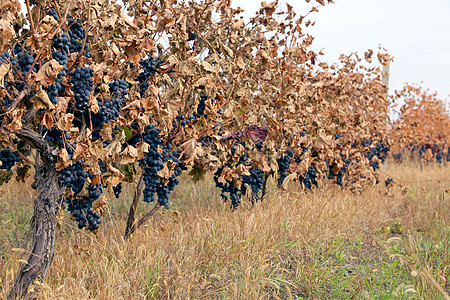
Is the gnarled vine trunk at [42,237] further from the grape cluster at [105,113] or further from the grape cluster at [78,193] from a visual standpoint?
the grape cluster at [105,113]

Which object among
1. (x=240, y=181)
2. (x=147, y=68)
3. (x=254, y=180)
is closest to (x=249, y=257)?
(x=240, y=181)

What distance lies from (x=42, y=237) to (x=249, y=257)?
1504mm

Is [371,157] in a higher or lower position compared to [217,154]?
lower

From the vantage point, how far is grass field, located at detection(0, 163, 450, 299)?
2.63 meters

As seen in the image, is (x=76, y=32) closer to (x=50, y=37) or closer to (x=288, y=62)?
A: (x=50, y=37)

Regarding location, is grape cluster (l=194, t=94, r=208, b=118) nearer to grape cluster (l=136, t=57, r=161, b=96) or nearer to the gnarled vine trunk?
grape cluster (l=136, t=57, r=161, b=96)

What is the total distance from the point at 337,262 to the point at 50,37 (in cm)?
294

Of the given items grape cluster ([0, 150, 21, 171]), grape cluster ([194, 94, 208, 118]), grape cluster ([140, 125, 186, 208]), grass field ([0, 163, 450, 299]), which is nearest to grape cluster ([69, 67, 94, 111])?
grape cluster ([140, 125, 186, 208])

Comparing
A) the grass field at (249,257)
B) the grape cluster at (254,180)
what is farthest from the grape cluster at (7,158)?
the grape cluster at (254,180)

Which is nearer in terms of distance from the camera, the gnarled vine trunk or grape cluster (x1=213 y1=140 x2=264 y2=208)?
the gnarled vine trunk

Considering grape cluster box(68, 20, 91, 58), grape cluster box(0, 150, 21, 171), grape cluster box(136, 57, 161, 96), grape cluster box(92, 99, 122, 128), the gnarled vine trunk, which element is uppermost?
grape cluster box(68, 20, 91, 58)

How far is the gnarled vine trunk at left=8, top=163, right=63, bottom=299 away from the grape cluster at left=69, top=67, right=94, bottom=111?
468 millimetres

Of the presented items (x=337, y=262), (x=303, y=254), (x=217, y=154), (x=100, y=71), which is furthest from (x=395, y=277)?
(x=100, y=71)

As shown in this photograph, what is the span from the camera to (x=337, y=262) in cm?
362
